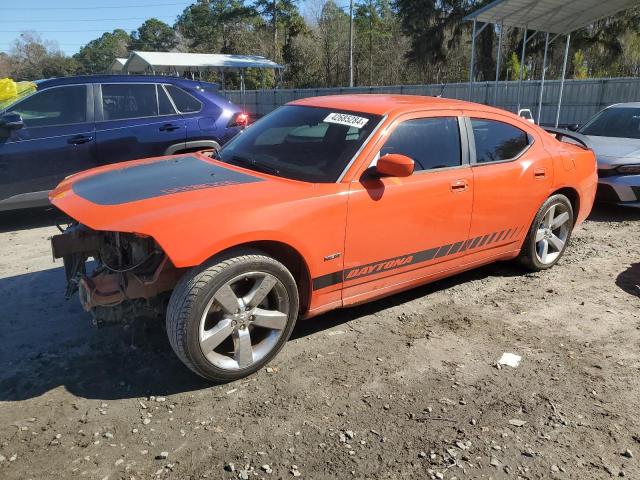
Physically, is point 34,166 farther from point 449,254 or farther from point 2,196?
point 449,254

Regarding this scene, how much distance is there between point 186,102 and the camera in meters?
7.01

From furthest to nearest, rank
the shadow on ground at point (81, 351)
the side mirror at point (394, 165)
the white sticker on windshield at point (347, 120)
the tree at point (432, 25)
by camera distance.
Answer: the tree at point (432, 25) < the white sticker on windshield at point (347, 120) < the side mirror at point (394, 165) < the shadow on ground at point (81, 351)

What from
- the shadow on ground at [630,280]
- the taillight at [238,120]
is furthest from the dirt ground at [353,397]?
the taillight at [238,120]

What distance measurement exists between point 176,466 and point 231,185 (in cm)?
162

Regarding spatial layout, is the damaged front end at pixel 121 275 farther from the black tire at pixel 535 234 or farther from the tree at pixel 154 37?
the tree at pixel 154 37

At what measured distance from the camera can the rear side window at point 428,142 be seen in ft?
12.1

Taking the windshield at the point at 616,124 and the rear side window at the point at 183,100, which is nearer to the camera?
the rear side window at the point at 183,100

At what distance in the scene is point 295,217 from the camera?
3100mm

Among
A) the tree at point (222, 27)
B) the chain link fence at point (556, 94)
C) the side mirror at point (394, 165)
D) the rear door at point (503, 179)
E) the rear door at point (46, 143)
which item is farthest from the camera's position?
the tree at point (222, 27)

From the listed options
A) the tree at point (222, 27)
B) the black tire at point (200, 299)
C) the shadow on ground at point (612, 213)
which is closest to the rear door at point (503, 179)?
the black tire at point (200, 299)

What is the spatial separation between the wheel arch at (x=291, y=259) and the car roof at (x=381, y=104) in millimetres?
1260

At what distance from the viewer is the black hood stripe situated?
10.2 feet

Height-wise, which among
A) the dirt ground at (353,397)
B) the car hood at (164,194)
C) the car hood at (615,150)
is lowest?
the dirt ground at (353,397)

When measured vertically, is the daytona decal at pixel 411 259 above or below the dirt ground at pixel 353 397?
above
